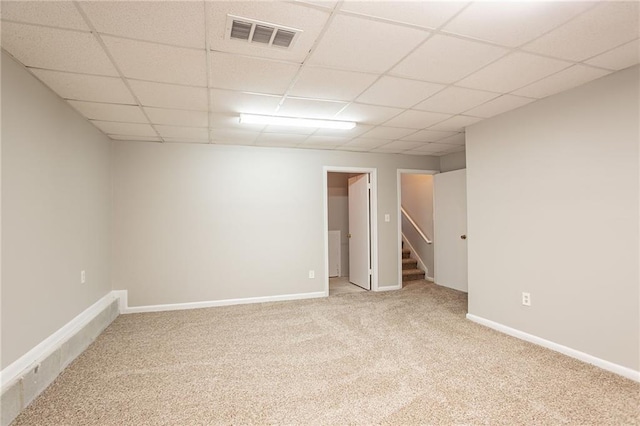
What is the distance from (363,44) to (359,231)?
4.05 m

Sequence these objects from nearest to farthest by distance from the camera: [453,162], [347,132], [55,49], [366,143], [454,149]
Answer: [55,49] → [347,132] → [366,143] → [454,149] → [453,162]

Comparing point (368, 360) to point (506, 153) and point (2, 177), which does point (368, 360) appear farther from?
point (2, 177)

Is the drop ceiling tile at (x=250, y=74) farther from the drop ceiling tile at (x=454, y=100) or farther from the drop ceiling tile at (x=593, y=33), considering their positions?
the drop ceiling tile at (x=593, y=33)

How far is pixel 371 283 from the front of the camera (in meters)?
5.47

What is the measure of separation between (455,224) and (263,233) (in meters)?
3.21

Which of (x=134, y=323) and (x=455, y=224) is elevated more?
(x=455, y=224)

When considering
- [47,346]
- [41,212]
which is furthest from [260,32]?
[47,346]

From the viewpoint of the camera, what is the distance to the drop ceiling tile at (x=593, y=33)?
1732 mm

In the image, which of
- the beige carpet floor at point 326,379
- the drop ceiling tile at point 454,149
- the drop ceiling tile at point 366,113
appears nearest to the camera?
the beige carpet floor at point 326,379

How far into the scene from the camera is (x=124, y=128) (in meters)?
3.78

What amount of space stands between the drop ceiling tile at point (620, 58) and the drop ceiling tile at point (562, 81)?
8 cm

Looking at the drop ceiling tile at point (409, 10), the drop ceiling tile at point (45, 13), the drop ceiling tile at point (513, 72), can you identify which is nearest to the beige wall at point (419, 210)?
the drop ceiling tile at point (513, 72)

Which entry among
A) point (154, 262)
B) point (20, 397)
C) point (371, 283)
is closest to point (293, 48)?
point (20, 397)

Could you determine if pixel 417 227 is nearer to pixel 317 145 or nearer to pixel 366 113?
pixel 317 145
